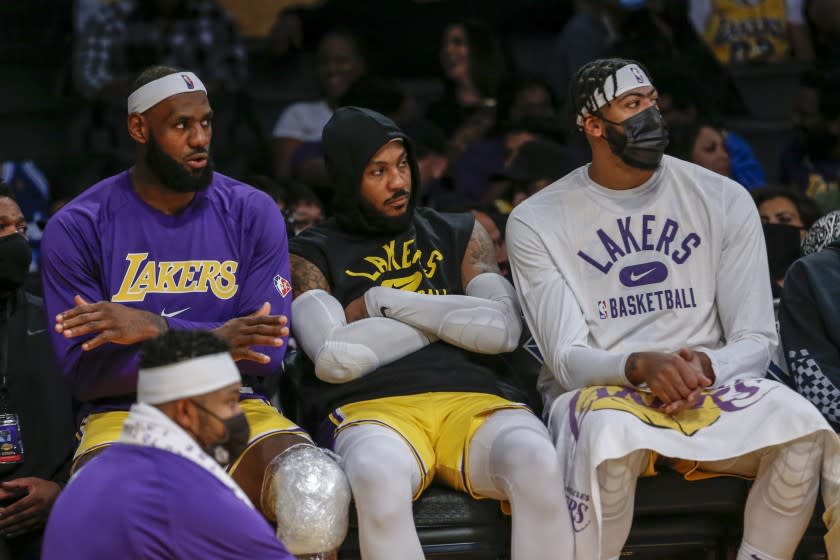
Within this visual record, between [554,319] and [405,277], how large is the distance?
589 millimetres

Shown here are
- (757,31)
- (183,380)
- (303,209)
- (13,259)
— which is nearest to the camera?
(183,380)

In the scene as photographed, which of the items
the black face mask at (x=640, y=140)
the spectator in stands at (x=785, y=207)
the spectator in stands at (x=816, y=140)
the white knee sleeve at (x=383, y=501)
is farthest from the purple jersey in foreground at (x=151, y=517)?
the spectator in stands at (x=816, y=140)

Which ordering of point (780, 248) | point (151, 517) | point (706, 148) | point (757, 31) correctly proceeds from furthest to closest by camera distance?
point (757, 31) → point (706, 148) → point (780, 248) → point (151, 517)

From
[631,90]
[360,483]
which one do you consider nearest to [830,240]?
[631,90]

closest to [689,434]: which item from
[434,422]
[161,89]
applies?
[434,422]

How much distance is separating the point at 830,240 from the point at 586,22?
3.50 metres

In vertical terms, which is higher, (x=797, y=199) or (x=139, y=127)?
(x=139, y=127)

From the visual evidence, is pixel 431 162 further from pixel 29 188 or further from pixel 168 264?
pixel 168 264

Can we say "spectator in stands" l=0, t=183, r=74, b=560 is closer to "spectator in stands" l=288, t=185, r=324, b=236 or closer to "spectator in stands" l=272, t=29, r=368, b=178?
"spectator in stands" l=288, t=185, r=324, b=236

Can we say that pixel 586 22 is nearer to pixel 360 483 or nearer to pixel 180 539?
pixel 360 483

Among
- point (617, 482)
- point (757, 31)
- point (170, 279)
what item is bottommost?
→ point (617, 482)

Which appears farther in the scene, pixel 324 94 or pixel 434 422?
pixel 324 94

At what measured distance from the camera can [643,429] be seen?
435cm

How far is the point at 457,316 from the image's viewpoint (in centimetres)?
476
